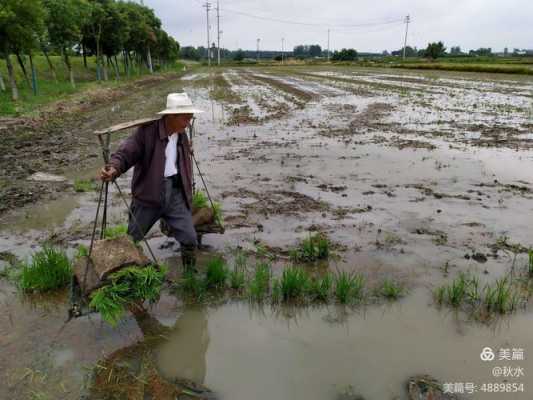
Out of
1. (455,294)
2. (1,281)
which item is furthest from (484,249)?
(1,281)

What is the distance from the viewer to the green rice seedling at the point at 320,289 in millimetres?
3928

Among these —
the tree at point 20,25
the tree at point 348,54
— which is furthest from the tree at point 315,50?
the tree at point 20,25

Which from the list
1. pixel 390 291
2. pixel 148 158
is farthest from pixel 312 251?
pixel 148 158

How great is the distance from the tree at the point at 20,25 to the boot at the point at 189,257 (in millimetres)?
15289

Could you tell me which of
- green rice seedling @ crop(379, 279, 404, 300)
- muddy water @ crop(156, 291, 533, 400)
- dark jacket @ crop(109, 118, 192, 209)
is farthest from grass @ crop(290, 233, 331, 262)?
dark jacket @ crop(109, 118, 192, 209)

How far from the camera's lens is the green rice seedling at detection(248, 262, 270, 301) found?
3.95 m

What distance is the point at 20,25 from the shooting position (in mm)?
16234

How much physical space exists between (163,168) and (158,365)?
167cm

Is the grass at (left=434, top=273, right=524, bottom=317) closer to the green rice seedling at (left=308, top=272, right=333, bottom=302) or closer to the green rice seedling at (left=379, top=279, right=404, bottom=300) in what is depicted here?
the green rice seedling at (left=379, top=279, right=404, bottom=300)

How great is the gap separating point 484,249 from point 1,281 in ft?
17.9

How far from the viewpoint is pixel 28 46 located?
56.4 feet

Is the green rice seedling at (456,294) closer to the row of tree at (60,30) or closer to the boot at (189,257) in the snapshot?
the boot at (189,257)

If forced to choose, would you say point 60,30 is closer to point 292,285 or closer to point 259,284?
point 259,284

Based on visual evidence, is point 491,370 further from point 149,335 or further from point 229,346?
point 149,335
